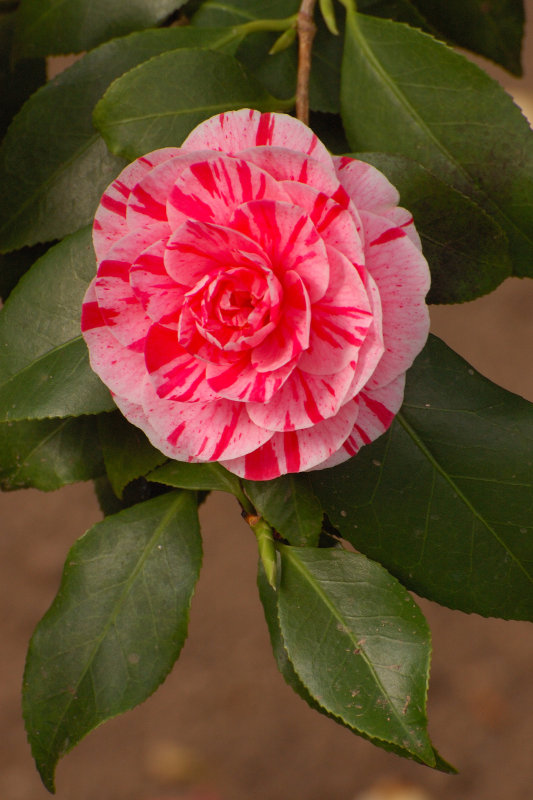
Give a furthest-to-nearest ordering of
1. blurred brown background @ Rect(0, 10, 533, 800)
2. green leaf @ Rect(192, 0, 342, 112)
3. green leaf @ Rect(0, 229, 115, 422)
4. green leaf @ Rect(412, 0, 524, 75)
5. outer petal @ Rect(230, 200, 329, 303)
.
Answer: blurred brown background @ Rect(0, 10, 533, 800) → green leaf @ Rect(412, 0, 524, 75) → green leaf @ Rect(192, 0, 342, 112) → green leaf @ Rect(0, 229, 115, 422) → outer petal @ Rect(230, 200, 329, 303)

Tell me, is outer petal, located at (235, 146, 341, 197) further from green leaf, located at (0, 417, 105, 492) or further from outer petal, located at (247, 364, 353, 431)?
green leaf, located at (0, 417, 105, 492)

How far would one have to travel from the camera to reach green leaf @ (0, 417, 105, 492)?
0.59 m

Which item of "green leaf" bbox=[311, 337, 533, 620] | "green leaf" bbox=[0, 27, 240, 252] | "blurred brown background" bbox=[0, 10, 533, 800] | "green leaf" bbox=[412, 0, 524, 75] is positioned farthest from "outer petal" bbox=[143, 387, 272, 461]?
"blurred brown background" bbox=[0, 10, 533, 800]

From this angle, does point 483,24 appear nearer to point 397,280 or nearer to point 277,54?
point 277,54

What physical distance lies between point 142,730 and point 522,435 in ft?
6.40

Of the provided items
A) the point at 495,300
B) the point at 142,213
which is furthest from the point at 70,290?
the point at 495,300

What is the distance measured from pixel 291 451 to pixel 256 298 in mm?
81

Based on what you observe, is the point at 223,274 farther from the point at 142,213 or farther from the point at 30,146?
the point at 30,146

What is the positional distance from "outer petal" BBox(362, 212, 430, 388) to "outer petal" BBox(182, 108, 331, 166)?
50mm

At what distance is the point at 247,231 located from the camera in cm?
40

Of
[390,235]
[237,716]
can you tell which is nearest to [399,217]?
[390,235]

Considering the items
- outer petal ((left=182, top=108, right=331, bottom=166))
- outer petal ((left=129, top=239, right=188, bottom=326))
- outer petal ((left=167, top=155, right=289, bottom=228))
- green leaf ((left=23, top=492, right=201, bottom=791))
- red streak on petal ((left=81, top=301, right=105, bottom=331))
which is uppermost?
outer petal ((left=182, top=108, right=331, bottom=166))

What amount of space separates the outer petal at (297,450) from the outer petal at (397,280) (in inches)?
1.8

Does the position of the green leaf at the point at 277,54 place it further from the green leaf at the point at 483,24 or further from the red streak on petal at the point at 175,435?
the red streak on petal at the point at 175,435
